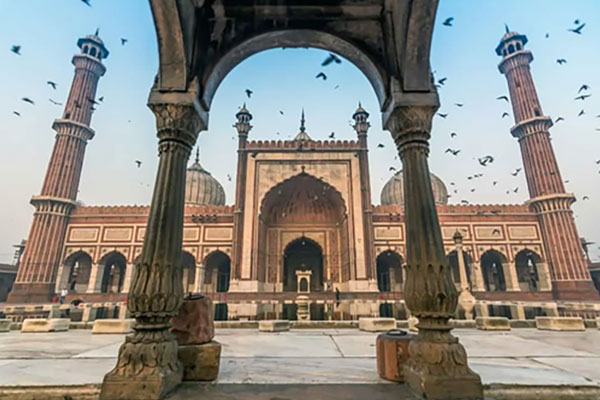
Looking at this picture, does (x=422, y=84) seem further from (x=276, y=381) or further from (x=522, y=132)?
(x=522, y=132)

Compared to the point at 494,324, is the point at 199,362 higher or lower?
higher

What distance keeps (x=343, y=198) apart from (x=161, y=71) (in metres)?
18.2

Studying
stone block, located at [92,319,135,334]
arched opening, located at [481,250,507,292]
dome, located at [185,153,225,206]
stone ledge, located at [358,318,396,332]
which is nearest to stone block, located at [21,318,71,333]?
stone block, located at [92,319,135,334]

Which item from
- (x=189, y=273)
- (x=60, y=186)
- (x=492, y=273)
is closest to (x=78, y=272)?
(x=60, y=186)

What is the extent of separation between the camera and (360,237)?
20188mm

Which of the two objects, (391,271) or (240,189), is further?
(391,271)

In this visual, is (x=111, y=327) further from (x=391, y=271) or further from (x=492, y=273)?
(x=492, y=273)

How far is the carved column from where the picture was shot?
226cm

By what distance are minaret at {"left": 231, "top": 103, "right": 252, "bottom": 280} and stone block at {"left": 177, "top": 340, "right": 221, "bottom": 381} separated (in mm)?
17314

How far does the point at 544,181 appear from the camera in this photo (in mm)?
22062

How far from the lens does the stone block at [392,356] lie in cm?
260

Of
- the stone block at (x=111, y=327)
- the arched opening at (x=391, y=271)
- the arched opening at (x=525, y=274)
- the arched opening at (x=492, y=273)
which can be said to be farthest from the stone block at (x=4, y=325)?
the arched opening at (x=525, y=274)

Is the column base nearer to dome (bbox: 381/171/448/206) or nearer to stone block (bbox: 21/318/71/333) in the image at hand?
dome (bbox: 381/171/448/206)

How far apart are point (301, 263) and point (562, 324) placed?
20.3 metres
